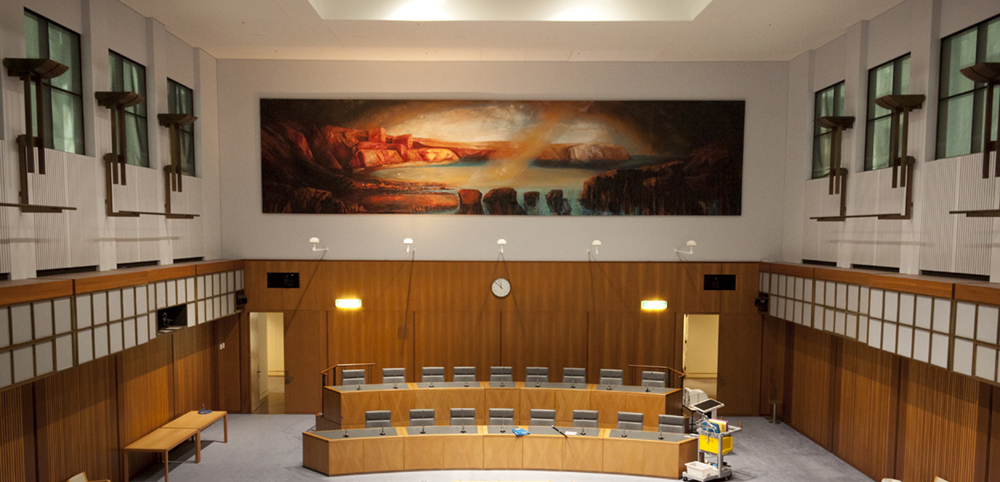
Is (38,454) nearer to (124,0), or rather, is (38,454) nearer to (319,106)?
(124,0)

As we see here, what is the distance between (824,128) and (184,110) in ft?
44.9

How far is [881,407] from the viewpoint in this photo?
8.42m

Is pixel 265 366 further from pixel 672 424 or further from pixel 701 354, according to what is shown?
pixel 701 354

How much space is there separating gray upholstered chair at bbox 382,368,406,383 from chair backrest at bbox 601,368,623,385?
439 centimetres

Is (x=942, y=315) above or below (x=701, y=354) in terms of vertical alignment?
above

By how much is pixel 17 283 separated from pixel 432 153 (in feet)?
25.0

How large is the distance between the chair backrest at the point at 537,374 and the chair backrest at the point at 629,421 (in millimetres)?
2110

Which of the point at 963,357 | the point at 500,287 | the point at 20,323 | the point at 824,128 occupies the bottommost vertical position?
the point at 963,357

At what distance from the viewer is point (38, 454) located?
671cm

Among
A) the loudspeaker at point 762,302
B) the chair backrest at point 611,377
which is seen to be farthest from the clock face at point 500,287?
the loudspeaker at point 762,302

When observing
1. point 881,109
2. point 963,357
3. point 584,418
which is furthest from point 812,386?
point 881,109

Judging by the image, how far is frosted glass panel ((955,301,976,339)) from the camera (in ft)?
20.4

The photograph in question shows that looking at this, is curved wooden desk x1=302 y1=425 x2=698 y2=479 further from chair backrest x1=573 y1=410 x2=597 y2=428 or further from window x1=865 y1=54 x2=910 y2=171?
window x1=865 y1=54 x2=910 y2=171

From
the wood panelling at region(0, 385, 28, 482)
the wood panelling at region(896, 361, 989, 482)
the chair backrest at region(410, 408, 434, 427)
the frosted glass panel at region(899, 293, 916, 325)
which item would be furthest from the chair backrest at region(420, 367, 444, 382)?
the wood panelling at region(896, 361, 989, 482)
